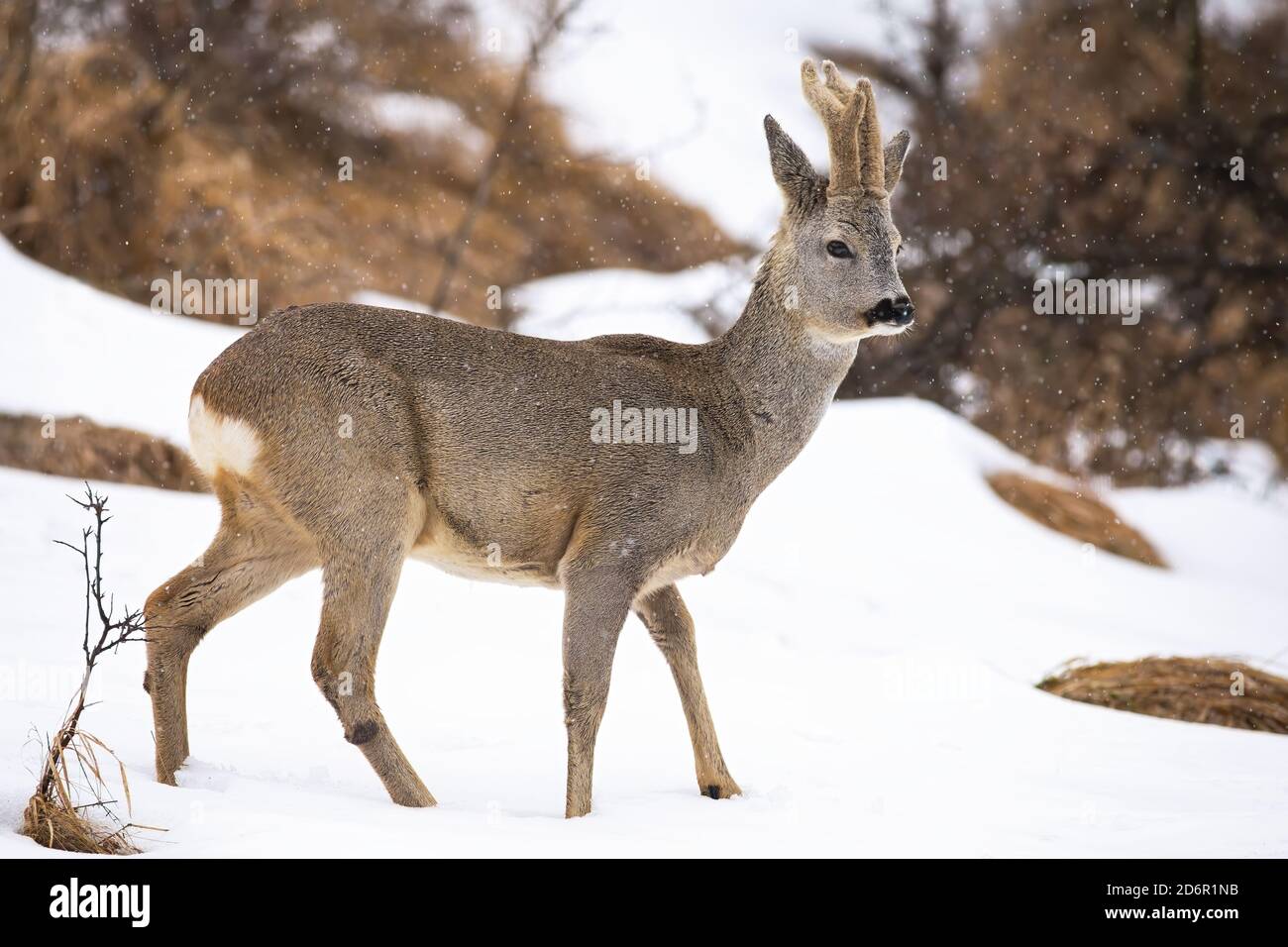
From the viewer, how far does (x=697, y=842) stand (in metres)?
4.94

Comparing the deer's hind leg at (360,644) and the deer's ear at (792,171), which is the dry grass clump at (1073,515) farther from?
the deer's hind leg at (360,644)

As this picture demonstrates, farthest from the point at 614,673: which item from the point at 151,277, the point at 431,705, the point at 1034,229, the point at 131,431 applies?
the point at 1034,229

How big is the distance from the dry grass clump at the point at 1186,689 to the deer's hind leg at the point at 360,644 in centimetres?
458

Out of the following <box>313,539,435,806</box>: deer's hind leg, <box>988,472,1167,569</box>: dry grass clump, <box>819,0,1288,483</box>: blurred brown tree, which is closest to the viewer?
<box>313,539,435,806</box>: deer's hind leg

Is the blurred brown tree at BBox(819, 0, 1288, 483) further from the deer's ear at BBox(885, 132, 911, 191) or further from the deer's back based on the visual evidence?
the deer's back

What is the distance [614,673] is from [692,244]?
37.6 feet

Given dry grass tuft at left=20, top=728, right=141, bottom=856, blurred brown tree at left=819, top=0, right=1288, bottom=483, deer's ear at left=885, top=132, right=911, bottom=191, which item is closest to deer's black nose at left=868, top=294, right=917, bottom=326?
deer's ear at left=885, top=132, right=911, bottom=191

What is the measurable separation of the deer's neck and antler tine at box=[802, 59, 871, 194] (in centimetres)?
44

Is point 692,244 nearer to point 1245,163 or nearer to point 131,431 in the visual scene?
point 1245,163

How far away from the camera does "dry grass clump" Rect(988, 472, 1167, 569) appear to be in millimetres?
11984

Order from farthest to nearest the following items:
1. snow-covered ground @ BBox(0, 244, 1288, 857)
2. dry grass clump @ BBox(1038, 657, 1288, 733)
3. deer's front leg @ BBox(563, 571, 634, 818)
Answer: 1. dry grass clump @ BBox(1038, 657, 1288, 733)
2. deer's front leg @ BBox(563, 571, 634, 818)
3. snow-covered ground @ BBox(0, 244, 1288, 857)

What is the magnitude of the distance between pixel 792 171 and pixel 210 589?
9.34ft

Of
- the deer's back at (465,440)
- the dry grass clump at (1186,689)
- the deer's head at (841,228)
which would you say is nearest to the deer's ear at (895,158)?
the deer's head at (841,228)

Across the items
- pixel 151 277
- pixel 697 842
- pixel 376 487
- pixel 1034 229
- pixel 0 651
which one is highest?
pixel 1034 229
